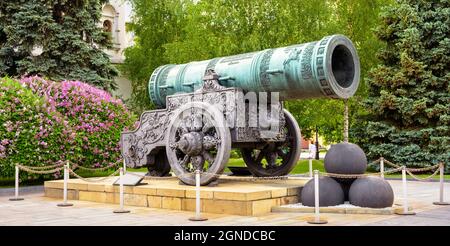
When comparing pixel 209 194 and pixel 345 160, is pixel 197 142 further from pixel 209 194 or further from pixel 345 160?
pixel 345 160

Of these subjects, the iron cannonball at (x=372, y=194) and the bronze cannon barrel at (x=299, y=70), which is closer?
the iron cannonball at (x=372, y=194)

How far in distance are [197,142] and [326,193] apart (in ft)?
7.65

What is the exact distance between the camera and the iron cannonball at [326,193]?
864cm

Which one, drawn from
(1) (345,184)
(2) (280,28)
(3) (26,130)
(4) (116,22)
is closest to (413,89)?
(2) (280,28)

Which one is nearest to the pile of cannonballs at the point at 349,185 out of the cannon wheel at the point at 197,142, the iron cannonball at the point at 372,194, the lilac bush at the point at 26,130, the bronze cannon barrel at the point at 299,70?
the iron cannonball at the point at 372,194

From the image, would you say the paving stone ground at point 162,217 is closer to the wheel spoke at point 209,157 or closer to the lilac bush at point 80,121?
Result: the wheel spoke at point 209,157

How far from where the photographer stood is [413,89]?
63.0 ft

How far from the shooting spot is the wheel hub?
9578mm

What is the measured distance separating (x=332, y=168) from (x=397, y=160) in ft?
36.1

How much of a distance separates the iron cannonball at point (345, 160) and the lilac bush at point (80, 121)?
7.97 meters

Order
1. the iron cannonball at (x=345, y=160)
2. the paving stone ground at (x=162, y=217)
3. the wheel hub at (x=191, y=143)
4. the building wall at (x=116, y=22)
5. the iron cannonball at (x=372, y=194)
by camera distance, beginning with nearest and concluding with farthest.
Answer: the paving stone ground at (x=162, y=217) < the iron cannonball at (x=372, y=194) < the iron cannonball at (x=345, y=160) < the wheel hub at (x=191, y=143) < the building wall at (x=116, y=22)

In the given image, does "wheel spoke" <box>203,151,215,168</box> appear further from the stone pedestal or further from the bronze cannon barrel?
the bronze cannon barrel

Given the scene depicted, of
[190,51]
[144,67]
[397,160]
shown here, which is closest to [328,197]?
[397,160]

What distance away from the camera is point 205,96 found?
9992 millimetres
